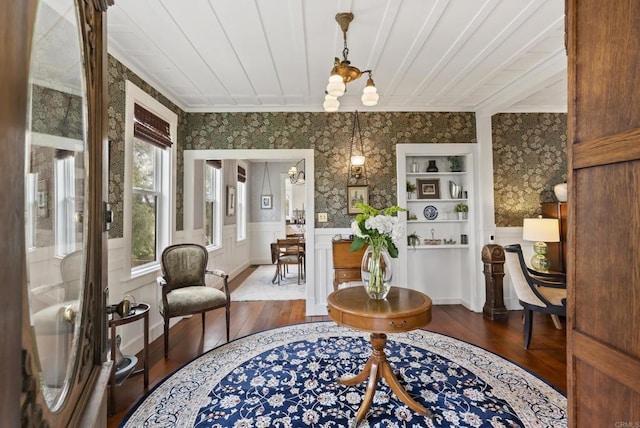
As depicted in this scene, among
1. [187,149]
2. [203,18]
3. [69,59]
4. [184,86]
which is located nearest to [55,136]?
[69,59]

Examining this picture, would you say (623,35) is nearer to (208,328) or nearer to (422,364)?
(422,364)

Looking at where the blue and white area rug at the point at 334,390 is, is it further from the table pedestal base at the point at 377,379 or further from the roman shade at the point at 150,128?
the roman shade at the point at 150,128

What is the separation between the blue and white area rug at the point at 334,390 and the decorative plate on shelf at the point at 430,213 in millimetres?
1823

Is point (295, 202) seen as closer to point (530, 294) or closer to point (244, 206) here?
point (244, 206)

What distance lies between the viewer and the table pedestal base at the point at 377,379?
1.91 meters

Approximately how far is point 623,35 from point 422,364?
8.17 ft

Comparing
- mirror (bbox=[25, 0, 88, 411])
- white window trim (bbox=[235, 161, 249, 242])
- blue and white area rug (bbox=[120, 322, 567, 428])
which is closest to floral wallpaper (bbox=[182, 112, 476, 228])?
blue and white area rug (bbox=[120, 322, 567, 428])

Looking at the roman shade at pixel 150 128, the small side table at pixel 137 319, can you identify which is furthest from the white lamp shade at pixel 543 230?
the roman shade at pixel 150 128

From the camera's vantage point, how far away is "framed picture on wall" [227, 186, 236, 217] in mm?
6180

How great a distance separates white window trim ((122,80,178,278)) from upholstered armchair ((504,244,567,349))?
3.72 metres

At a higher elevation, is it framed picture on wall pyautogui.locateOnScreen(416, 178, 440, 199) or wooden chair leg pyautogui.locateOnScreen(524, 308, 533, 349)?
framed picture on wall pyautogui.locateOnScreen(416, 178, 440, 199)

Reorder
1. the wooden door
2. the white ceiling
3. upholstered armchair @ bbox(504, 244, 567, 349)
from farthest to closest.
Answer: upholstered armchair @ bbox(504, 244, 567, 349)
the white ceiling
the wooden door

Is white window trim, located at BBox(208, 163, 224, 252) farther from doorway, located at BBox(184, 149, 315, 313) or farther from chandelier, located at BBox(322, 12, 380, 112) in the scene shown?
chandelier, located at BBox(322, 12, 380, 112)

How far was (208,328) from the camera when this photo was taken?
3.49 metres
